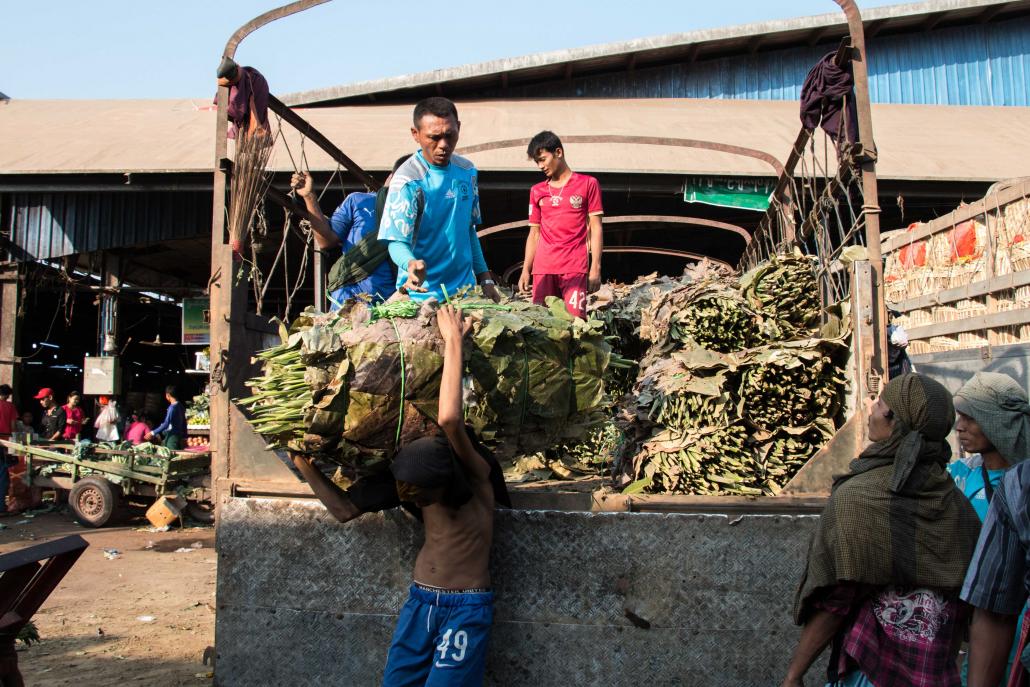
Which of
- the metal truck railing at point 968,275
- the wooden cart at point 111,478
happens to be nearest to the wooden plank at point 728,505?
the metal truck railing at point 968,275

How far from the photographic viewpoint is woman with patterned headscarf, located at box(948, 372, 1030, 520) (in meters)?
2.68

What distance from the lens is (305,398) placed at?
2.85 meters

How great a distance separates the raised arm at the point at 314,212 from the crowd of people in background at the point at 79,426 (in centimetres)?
784

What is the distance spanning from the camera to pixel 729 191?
33.9ft

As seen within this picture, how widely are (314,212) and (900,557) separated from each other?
3.78 metres

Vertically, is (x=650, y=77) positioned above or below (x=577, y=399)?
above

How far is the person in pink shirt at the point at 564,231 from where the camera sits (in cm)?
517

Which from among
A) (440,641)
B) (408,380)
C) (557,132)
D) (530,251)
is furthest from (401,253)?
(557,132)

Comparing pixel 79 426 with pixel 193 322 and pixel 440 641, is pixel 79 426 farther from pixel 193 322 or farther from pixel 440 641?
pixel 440 641

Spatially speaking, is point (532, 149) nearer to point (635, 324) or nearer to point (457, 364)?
point (635, 324)

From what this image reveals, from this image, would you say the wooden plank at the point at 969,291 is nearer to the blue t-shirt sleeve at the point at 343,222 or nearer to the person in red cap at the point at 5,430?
the blue t-shirt sleeve at the point at 343,222

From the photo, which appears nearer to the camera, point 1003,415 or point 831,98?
point 1003,415

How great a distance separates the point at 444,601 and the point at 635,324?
3581mm

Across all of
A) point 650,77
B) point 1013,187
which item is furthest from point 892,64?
point 1013,187
